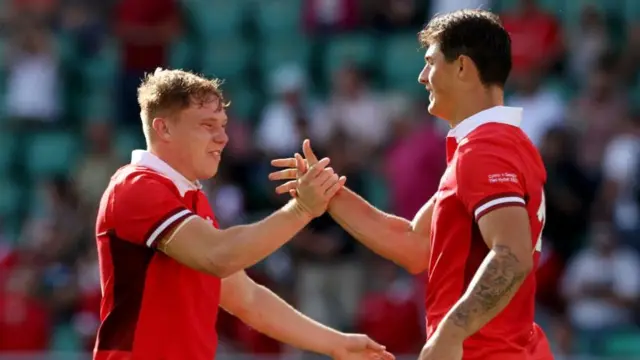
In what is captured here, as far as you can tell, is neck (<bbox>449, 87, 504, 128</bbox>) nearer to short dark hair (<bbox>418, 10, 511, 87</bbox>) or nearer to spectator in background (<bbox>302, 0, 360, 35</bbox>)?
short dark hair (<bbox>418, 10, 511, 87</bbox>)

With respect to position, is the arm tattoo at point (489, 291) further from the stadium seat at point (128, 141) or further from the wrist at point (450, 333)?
the stadium seat at point (128, 141)

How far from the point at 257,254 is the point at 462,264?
34.0 inches

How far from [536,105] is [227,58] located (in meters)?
4.13

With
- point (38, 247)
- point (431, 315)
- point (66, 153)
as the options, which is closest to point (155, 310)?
point (431, 315)

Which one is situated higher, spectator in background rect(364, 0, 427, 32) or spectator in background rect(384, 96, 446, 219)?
spectator in background rect(364, 0, 427, 32)

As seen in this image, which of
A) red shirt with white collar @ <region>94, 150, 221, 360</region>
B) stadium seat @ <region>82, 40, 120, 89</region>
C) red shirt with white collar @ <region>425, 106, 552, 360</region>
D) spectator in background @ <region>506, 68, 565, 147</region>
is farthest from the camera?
stadium seat @ <region>82, 40, 120, 89</region>

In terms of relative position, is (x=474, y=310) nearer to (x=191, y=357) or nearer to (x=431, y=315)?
(x=431, y=315)

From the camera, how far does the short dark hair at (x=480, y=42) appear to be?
5.87m

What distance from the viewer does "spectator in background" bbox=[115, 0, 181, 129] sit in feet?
48.5

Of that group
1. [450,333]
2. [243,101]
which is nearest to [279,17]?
[243,101]

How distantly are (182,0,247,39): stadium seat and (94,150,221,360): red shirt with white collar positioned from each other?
9605mm

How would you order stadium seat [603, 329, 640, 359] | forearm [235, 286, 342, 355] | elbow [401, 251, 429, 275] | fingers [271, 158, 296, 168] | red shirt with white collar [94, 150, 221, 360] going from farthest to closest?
1. stadium seat [603, 329, 640, 359]
2. forearm [235, 286, 342, 355]
3. elbow [401, 251, 429, 275]
4. fingers [271, 158, 296, 168]
5. red shirt with white collar [94, 150, 221, 360]

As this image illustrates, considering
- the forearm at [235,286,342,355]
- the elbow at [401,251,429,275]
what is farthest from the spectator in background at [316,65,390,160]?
the elbow at [401,251,429,275]

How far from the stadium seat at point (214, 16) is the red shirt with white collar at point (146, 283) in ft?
31.5
